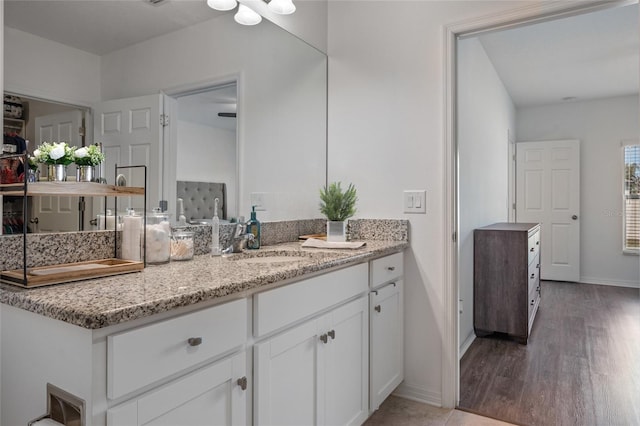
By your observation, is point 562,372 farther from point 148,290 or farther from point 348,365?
point 148,290

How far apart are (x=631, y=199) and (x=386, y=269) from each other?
192 inches

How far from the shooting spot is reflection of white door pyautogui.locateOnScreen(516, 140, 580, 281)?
5770 millimetres

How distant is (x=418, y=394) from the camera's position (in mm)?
2312

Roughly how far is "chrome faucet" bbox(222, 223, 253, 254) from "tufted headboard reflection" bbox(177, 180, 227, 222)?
89 millimetres

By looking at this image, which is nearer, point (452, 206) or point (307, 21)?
point (452, 206)

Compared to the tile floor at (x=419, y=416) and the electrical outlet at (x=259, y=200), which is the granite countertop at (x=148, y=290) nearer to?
the electrical outlet at (x=259, y=200)

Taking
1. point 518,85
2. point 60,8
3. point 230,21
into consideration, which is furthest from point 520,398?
point 518,85

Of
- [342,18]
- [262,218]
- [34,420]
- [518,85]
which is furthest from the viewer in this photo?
[518,85]

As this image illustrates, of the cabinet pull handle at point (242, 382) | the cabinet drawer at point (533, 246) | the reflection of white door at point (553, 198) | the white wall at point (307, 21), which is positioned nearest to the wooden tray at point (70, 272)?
the cabinet pull handle at point (242, 382)

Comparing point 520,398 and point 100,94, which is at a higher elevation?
point 100,94

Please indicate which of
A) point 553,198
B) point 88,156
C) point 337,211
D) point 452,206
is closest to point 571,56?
point 553,198

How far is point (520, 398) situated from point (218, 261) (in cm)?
188

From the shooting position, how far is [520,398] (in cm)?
236

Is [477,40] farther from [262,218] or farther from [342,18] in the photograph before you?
[262,218]
